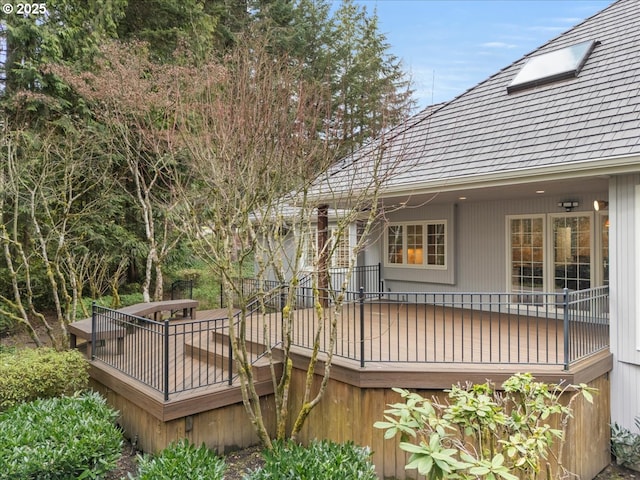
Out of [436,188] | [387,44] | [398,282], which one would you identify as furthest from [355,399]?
[387,44]

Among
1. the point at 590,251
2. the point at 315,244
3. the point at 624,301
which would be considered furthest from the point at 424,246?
the point at 624,301

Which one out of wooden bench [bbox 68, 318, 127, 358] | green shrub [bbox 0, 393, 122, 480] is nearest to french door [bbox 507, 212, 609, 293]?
wooden bench [bbox 68, 318, 127, 358]

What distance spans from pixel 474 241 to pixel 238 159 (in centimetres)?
555

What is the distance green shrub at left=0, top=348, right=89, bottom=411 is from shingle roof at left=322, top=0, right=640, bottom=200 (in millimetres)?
4368

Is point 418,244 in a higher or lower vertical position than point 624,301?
higher

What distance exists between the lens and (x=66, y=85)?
9.05m

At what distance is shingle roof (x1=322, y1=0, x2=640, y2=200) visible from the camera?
5344 millimetres

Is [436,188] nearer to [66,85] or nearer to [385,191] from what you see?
[385,191]

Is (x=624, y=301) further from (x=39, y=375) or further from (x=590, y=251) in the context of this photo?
(x=39, y=375)

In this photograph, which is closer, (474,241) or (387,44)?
(474,241)

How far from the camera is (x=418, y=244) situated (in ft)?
31.6

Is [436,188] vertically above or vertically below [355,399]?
above

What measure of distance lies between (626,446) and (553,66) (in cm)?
619

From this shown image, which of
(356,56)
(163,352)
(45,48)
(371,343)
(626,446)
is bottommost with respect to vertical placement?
(626,446)
